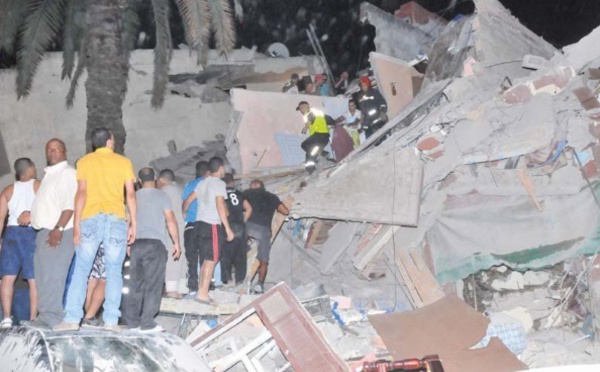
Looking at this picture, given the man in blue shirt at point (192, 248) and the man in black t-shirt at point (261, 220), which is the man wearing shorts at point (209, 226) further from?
the man in black t-shirt at point (261, 220)

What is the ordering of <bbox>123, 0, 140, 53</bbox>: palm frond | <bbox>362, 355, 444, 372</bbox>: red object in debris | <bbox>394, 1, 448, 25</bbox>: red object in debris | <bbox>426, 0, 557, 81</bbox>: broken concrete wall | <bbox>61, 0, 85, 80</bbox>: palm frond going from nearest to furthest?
<bbox>362, 355, 444, 372</bbox>: red object in debris < <bbox>426, 0, 557, 81</bbox>: broken concrete wall < <bbox>61, 0, 85, 80</bbox>: palm frond < <bbox>123, 0, 140, 53</bbox>: palm frond < <bbox>394, 1, 448, 25</bbox>: red object in debris

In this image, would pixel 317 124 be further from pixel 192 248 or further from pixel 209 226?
pixel 209 226

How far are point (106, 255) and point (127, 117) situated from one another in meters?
11.9

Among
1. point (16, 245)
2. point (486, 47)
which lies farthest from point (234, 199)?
point (486, 47)

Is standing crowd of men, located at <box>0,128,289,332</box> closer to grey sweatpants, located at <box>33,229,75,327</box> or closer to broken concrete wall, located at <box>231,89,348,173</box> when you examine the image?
grey sweatpants, located at <box>33,229,75,327</box>

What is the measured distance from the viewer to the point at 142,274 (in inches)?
288

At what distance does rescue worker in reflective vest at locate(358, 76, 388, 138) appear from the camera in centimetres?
1328

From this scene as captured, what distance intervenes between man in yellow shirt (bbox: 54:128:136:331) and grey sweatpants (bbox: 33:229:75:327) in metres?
0.25

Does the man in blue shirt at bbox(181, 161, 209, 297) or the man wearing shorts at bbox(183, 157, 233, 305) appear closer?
the man wearing shorts at bbox(183, 157, 233, 305)

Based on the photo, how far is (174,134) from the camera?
59.1 ft

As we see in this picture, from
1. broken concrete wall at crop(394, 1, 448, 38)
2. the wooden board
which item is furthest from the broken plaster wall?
the wooden board

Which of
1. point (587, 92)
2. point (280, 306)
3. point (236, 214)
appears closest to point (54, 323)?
point (280, 306)

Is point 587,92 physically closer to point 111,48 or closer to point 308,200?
point 308,200

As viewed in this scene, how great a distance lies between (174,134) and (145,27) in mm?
6532
